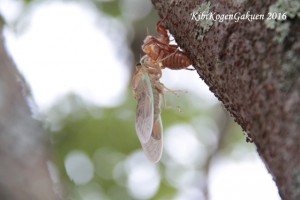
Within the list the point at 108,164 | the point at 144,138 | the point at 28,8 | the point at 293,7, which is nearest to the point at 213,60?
the point at 293,7

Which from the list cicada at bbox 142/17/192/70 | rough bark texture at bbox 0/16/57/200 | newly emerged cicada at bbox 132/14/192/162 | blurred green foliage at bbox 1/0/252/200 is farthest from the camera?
blurred green foliage at bbox 1/0/252/200

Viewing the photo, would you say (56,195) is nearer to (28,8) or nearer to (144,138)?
(144,138)

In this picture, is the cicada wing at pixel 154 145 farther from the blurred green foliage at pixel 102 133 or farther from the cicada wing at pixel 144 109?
the blurred green foliage at pixel 102 133

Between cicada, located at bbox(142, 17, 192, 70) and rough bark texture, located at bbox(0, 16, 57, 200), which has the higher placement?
rough bark texture, located at bbox(0, 16, 57, 200)

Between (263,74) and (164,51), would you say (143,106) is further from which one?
(263,74)

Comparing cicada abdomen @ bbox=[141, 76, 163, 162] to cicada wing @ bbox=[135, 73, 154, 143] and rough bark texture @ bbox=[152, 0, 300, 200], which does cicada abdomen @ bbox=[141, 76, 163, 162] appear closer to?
cicada wing @ bbox=[135, 73, 154, 143]

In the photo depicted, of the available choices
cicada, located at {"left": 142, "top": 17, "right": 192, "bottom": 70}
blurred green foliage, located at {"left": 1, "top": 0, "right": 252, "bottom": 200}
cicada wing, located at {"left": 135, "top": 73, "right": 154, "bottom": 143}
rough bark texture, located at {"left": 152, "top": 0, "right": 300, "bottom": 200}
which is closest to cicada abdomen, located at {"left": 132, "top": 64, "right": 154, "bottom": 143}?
cicada wing, located at {"left": 135, "top": 73, "right": 154, "bottom": 143}

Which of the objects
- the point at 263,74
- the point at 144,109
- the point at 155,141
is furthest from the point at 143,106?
the point at 263,74
